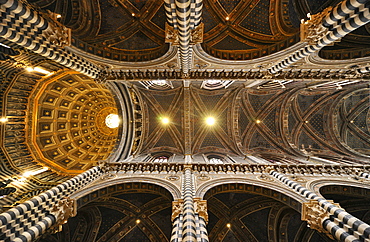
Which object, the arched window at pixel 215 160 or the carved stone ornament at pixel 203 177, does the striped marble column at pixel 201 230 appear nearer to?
the carved stone ornament at pixel 203 177

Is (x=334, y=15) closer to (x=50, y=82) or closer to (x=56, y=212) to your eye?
(x=56, y=212)

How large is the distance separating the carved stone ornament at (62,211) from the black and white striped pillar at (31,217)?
125 millimetres

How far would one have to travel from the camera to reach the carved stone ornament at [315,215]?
6371 mm

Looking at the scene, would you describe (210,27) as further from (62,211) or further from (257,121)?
(62,211)

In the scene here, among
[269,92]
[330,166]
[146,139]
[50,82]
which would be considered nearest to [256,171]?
[330,166]

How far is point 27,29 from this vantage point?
6379mm

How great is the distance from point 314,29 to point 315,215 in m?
8.19

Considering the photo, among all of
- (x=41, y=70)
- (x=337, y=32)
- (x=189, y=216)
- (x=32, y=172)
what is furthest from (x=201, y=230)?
(x=41, y=70)

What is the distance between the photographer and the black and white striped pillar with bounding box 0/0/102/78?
557 cm

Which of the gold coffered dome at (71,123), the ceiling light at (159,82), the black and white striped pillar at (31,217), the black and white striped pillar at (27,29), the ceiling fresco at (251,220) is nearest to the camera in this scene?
the black and white striped pillar at (31,217)

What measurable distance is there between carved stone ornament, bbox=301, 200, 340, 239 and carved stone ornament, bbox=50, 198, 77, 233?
10.2 m

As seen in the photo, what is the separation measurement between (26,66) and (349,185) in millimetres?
20093

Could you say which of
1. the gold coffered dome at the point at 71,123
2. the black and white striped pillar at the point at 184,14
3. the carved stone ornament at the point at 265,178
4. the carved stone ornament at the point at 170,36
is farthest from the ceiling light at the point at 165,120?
the carved stone ornament at the point at 265,178

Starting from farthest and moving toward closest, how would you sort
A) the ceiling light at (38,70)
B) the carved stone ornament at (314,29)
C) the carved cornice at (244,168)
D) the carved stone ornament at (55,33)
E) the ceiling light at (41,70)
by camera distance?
1. the ceiling light at (41,70)
2. the ceiling light at (38,70)
3. the carved cornice at (244,168)
4. the carved stone ornament at (314,29)
5. the carved stone ornament at (55,33)
